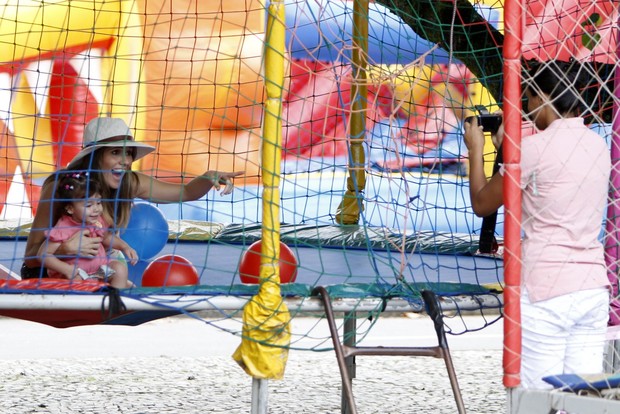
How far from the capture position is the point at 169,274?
12.4 feet

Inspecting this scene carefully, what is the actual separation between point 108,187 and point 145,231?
668 mm

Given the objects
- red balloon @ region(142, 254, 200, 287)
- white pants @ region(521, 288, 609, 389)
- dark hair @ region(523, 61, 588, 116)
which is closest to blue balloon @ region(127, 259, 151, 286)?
red balloon @ region(142, 254, 200, 287)

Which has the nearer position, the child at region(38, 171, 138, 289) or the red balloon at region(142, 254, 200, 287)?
the child at region(38, 171, 138, 289)

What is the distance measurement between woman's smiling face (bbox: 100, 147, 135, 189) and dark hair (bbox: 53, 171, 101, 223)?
96 mm

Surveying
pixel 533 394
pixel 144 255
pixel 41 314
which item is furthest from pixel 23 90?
pixel 533 394

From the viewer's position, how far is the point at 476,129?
123 inches

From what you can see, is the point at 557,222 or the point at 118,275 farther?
the point at 118,275

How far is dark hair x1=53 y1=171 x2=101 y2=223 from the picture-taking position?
3.78 m

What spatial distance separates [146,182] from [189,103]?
367 cm

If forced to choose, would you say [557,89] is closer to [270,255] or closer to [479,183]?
[479,183]

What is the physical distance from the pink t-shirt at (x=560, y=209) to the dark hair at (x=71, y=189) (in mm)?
1675

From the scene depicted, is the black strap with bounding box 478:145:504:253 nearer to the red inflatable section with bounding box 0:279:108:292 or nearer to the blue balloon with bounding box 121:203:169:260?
the blue balloon with bounding box 121:203:169:260

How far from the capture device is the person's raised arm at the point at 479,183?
2.92 meters

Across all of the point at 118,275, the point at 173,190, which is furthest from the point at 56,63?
the point at 118,275
